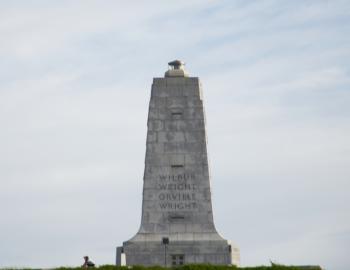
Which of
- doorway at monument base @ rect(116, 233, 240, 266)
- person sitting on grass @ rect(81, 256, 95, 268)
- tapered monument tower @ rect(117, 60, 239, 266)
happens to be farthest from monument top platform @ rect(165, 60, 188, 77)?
person sitting on grass @ rect(81, 256, 95, 268)

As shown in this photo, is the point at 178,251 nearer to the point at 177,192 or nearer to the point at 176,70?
the point at 177,192

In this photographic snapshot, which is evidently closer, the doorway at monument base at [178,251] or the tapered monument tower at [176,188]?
the doorway at monument base at [178,251]

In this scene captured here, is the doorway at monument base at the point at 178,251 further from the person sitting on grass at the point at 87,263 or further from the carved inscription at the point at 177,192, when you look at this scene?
the person sitting on grass at the point at 87,263

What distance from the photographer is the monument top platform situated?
5684 centimetres

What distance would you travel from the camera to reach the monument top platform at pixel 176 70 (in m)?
56.8

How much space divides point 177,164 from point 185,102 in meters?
2.93

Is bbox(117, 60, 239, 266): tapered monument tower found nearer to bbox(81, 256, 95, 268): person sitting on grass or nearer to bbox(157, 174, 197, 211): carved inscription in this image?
bbox(157, 174, 197, 211): carved inscription

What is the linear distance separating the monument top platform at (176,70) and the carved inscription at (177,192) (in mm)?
4821

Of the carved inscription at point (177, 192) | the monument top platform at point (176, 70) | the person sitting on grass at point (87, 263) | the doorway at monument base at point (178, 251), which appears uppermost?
the monument top platform at point (176, 70)

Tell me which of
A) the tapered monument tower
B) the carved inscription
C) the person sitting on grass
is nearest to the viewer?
the person sitting on grass

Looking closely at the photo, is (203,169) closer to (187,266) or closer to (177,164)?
(177,164)

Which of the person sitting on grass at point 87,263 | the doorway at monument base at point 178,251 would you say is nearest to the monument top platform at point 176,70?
the doorway at monument base at point 178,251

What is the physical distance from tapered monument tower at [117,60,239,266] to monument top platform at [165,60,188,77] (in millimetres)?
46

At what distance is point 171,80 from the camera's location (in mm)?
56625
